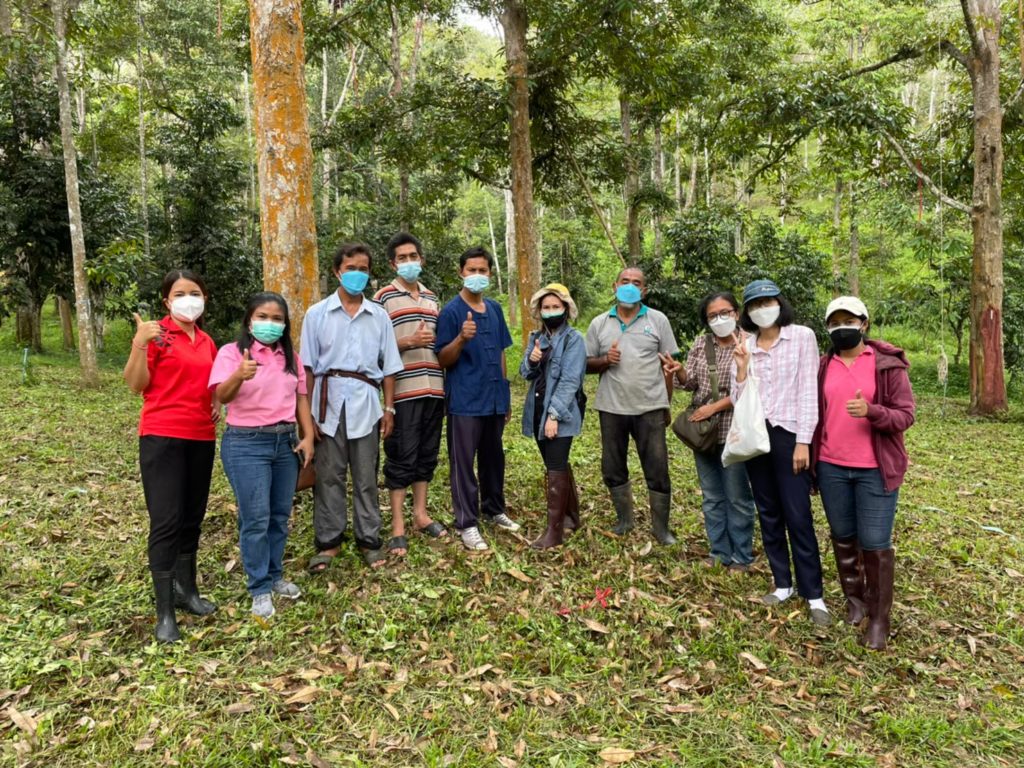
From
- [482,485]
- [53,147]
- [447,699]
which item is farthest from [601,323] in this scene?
[53,147]

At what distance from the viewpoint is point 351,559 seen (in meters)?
4.39

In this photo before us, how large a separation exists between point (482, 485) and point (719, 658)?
6.95ft

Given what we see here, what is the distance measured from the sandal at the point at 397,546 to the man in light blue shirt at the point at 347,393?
105 mm

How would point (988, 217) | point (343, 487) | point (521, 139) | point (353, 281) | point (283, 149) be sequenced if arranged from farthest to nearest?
point (988, 217)
point (521, 139)
point (283, 149)
point (343, 487)
point (353, 281)

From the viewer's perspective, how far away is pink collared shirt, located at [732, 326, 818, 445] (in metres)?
3.84

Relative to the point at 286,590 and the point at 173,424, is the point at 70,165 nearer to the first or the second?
the point at 173,424

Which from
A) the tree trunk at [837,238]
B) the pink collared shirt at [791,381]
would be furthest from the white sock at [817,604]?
the tree trunk at [837,238]

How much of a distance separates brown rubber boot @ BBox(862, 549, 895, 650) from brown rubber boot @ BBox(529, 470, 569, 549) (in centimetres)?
196

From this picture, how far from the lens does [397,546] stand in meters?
4.47

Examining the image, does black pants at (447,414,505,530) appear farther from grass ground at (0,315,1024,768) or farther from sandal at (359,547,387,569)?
sandal at (359,547,387,569)

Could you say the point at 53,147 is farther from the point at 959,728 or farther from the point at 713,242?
the point at 959,728

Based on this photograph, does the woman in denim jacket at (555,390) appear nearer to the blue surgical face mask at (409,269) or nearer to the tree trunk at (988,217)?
the blue surgical face mask at (409,269)

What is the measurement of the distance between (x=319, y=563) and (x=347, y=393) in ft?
3.76

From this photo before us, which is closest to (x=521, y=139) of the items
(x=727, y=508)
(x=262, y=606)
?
(x=727, y=508)
